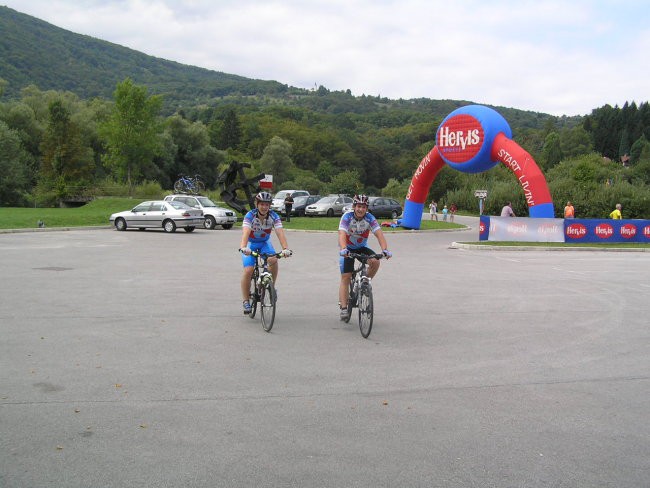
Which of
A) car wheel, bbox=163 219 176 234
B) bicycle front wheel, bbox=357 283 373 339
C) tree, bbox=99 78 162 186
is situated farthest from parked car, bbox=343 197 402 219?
bicycle front wheel, bbox=357 283 373 339

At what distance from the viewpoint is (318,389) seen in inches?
234

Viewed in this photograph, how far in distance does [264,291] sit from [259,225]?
39.8 inches

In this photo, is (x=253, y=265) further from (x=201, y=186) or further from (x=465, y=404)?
(x=201, y=186)

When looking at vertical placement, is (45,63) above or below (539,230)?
above

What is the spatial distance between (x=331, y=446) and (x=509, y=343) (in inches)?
169

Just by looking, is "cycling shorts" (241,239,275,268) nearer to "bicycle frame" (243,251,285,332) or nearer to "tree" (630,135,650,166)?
"bicycle frame" (243,251,285,332)

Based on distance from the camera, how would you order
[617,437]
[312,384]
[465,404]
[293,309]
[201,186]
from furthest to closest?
[201,186] → [293,309] → [312,384] → [465,404] → [617,437]

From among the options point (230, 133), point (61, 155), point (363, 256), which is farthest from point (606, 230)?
point (230, 133)

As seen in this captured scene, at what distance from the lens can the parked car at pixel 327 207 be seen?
45062 mm

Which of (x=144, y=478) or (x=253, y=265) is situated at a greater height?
(x=253, y=265)

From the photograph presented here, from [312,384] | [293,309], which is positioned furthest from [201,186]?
[312,384]

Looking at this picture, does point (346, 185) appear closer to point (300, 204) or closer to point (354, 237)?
point (300, 204)

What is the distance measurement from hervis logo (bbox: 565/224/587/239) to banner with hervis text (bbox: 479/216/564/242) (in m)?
0.32

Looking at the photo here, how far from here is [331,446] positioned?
4.55m
